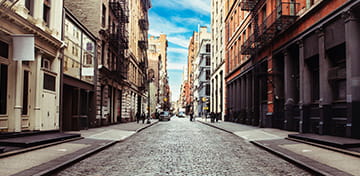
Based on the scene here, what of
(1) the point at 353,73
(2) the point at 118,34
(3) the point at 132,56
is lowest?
(1) the point at 353,73

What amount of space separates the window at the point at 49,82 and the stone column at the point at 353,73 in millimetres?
14517

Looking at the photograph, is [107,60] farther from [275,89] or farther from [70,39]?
[275,89]

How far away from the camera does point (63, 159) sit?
1014 cm

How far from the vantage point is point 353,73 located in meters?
14.6

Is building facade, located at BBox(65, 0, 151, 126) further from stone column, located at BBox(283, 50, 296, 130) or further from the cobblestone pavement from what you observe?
the cobblestone pavement

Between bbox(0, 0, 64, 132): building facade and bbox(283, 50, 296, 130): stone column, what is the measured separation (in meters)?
14.3

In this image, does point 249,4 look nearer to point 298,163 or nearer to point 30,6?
point 30,6

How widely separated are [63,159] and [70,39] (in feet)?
44.1

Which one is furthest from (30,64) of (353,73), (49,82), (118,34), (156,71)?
(156,71)

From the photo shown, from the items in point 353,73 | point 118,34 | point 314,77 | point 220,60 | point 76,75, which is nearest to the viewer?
point 353,73

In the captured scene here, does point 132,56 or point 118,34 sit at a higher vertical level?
point 118,34

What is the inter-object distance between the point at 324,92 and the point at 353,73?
9.38 ft

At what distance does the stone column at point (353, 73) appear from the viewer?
46.9 ft

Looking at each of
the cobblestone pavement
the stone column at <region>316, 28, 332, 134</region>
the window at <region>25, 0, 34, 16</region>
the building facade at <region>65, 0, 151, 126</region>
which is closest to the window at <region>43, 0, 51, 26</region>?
the window at <region>25, 0, 34, 16</region>
